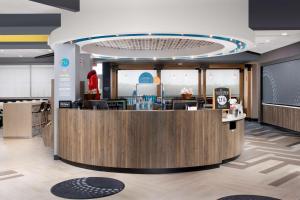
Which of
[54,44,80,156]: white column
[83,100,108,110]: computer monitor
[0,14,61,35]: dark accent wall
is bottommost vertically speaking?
[83,100,108,110]: computer monitor

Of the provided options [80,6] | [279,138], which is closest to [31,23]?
[80,6]

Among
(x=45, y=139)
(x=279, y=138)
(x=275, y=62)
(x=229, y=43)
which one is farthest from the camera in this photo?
(x=275, y=62)

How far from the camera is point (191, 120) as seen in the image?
578 cm

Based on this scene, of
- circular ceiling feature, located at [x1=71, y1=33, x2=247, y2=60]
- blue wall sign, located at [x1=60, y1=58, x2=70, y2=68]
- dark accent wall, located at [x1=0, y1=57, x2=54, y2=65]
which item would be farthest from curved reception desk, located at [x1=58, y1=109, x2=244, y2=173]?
dark accent wall, located at [x1=0, y1=57, x2=54, y2=65]

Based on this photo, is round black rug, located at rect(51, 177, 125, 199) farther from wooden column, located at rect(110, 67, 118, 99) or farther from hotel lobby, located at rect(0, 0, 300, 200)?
wooden column, located at rect(110, 67, 118, 99)

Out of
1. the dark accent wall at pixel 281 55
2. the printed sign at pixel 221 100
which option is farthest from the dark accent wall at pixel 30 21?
the dark accent wall at pixel 281 55

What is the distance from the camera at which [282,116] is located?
39.6 feet

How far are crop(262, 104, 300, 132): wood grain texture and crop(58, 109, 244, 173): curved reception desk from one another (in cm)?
Answer: 604

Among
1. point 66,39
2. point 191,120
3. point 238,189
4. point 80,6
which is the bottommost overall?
point 238,189

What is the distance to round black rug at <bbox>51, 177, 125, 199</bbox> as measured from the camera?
178 inches

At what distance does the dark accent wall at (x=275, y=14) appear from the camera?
622 centimetres

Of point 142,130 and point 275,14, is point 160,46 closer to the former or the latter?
point 275,14

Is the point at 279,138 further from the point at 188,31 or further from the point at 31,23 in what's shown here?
the point at 31,23

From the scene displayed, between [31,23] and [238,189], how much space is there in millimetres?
5238
